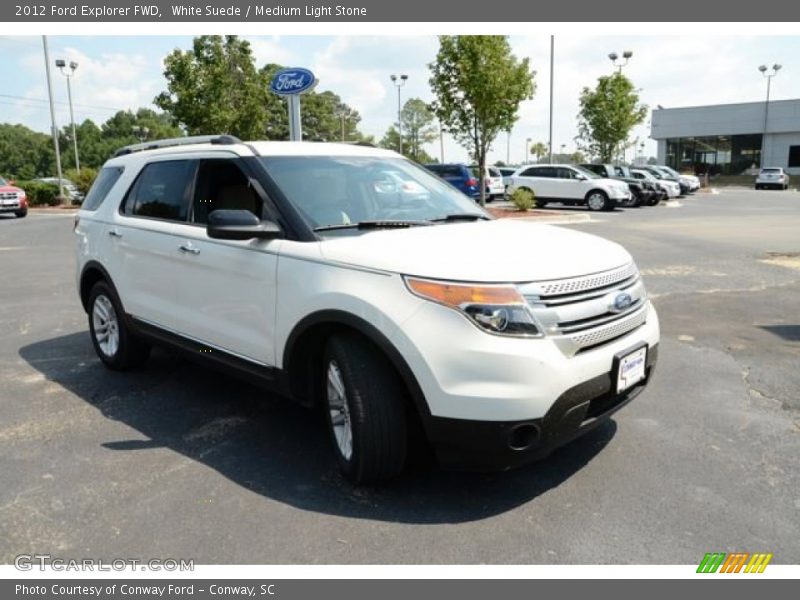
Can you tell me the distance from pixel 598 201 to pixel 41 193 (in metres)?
25.8

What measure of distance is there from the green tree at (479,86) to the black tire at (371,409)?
64.3ft

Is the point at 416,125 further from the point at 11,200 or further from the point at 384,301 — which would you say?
the point at 384,301

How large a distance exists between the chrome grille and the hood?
2.0 inches

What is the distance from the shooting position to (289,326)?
3.55 m

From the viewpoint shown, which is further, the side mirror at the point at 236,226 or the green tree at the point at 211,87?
the green tree at the point at 211,87

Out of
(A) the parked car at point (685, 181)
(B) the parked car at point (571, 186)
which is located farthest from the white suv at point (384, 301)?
(A) the parked car at point (685, 181)

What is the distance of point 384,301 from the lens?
10.1ft

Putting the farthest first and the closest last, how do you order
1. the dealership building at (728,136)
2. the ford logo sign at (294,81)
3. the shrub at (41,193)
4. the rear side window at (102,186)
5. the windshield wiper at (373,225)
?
the dealership building at (728,136), the shrub at (41,193), the ford logo sign at (294,81), the rear side window at (102,186), the windshield wiper at (373,225)

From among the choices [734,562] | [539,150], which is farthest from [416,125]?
[734,562]

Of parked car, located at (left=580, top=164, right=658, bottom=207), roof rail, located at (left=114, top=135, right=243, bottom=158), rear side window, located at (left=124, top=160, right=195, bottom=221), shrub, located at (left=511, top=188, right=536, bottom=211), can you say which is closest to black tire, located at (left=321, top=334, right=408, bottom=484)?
roof rail, located at (left=114, top=135, right=243, bottom=158)

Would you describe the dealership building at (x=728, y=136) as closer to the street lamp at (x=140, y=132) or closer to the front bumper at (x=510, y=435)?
the front bumper at (x=510, y=435)

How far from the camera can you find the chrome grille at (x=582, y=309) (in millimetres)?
2963

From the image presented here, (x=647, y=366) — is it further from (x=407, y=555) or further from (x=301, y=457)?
(x=301, y=457)
